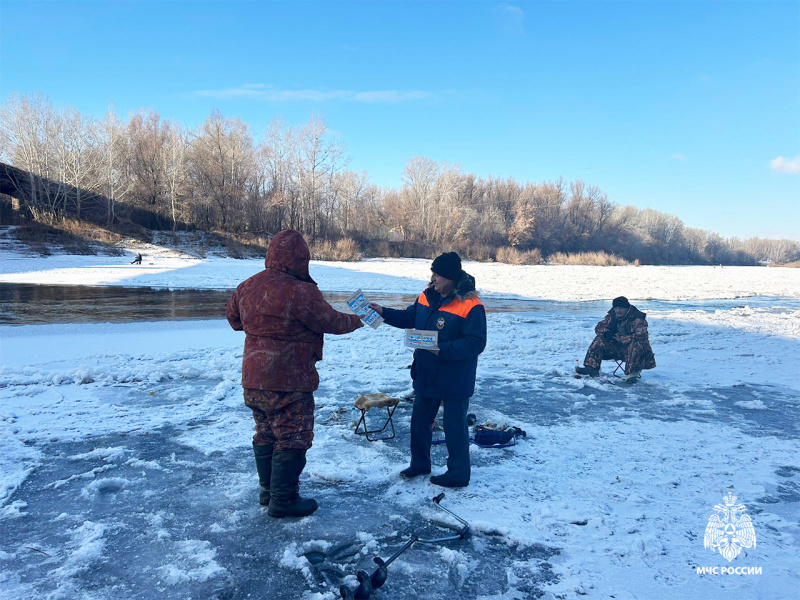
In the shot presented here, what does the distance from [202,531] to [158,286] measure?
19795mm

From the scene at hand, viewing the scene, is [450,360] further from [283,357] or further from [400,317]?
[283,357]

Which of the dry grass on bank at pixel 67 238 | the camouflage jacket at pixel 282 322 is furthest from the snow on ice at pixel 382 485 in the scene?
the dry grass on bank at pixel 67 238

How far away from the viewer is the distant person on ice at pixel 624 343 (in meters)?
7.48

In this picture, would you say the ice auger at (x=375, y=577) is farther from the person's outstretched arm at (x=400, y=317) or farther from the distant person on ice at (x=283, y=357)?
the person's outstretched arm at (x=400, y=317)

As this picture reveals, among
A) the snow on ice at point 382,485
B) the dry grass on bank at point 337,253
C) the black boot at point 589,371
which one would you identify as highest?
the dry grass on bank at point 337,253

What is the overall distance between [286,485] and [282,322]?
3.77 feet

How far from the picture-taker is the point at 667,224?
9119 centimetres

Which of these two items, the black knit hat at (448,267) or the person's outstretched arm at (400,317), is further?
the person's outstretched arm at (400,317)

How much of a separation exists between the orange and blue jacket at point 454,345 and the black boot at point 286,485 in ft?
3.80

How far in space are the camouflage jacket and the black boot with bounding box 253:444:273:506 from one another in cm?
52

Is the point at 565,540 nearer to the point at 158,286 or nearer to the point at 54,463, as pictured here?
the point at 54,463

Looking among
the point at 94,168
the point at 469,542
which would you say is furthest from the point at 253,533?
the point at 94,168

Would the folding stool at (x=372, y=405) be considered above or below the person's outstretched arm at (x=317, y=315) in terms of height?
below

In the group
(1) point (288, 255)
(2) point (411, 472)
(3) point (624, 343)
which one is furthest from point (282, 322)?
(3) point (624, 343)
